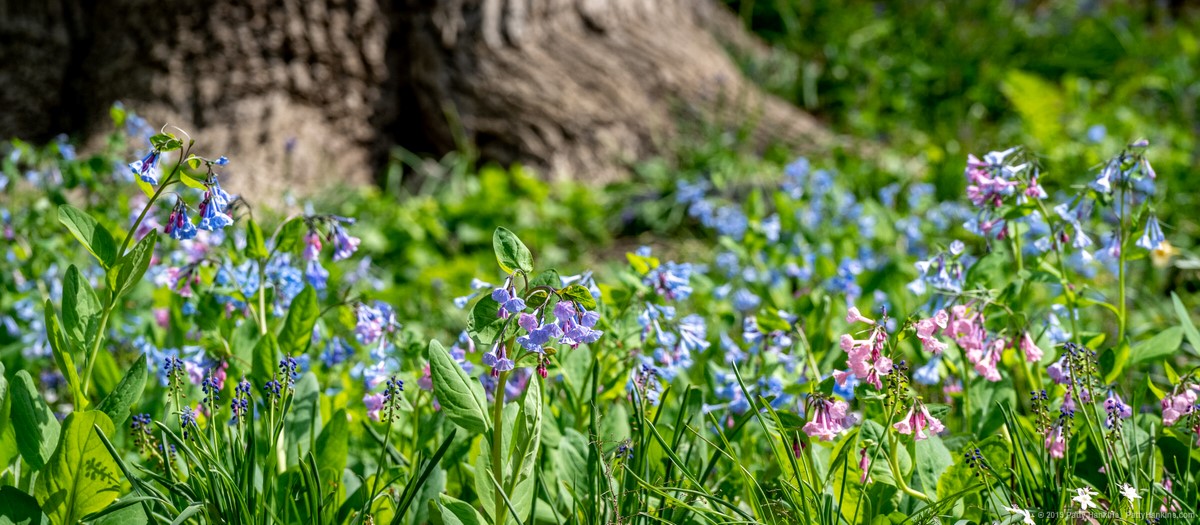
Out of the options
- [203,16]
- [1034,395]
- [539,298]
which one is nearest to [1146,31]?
[203,16]

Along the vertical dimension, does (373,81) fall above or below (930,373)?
above

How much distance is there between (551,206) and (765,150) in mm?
1138

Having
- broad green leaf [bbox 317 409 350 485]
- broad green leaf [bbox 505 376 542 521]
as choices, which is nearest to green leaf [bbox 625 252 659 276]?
broad green leaf [bbox 505 376 542 521]

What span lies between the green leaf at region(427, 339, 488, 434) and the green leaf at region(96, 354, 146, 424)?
433 millimetres

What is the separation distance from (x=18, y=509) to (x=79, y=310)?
0.28 m

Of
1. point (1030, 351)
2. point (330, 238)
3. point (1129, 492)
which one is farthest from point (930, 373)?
point (330, 238)

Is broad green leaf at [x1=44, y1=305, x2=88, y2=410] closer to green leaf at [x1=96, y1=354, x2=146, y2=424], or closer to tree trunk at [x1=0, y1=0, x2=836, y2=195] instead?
green leaf at [x1=96, y1=354, x2=146, y2=424]

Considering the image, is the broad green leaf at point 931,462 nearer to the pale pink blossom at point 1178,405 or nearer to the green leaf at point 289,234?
the pale pink blossom at point 1178,405

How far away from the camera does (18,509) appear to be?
130 centimetres

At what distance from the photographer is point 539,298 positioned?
122 cm

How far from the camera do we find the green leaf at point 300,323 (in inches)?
63.1

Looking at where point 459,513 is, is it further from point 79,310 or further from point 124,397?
Result: point 79,310

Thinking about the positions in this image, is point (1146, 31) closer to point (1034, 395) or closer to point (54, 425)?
point (1034, 395)

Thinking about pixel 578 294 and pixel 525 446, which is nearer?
pixel 578 294
